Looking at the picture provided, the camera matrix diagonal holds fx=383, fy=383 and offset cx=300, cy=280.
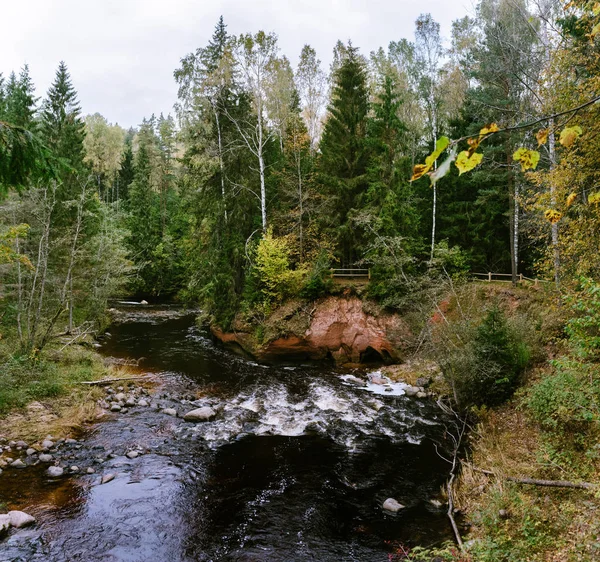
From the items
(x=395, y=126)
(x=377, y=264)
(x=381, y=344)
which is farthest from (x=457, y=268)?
(x=395, y=126)

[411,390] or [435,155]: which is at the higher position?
[435,155]

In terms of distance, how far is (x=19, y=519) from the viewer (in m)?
6.99

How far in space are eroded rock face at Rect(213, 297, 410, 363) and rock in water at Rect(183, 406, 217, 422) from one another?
6.36 metres

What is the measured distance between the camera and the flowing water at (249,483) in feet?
22.2

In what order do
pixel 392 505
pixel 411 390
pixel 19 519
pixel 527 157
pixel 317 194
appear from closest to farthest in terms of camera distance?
pixel 527 157 → pixel 19 519 → pixel 392 505 → pixel 411 390 → pixel 317 194

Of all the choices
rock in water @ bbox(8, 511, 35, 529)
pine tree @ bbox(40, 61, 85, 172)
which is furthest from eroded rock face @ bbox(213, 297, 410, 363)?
pine tree @ bbox(40, 61, 85, 172)

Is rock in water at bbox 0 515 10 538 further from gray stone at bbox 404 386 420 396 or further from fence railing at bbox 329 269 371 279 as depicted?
fence railing at bbox 329 269 371 279

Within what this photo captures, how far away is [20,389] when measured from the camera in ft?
38.0

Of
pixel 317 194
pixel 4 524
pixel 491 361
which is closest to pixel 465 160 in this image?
pixel 4 524

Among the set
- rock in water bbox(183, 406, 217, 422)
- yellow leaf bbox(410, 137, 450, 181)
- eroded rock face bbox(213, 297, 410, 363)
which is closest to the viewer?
yellow leaf bbox(410, 137, 450, 181)

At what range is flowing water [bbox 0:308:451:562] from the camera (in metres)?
6.75

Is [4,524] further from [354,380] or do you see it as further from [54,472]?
[354,380]

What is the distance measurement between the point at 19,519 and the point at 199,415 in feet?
17.5

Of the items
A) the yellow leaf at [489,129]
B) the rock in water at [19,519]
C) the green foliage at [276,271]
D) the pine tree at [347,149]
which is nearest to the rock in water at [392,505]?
the rock in water at [19,519]
